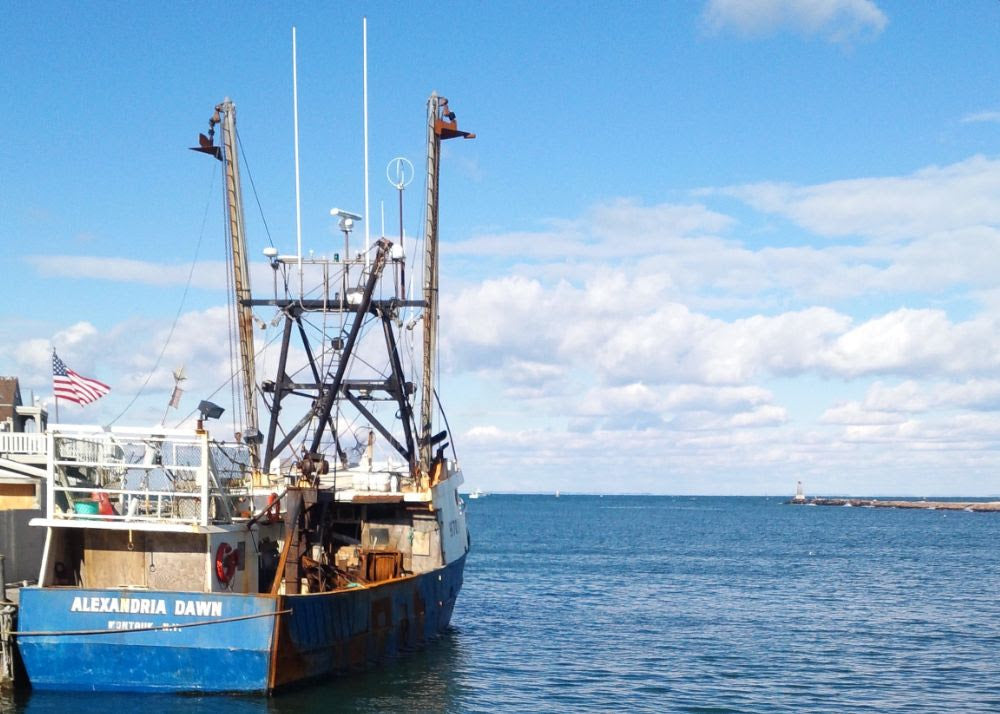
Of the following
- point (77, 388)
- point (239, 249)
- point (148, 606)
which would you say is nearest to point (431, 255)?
point (239, 249)

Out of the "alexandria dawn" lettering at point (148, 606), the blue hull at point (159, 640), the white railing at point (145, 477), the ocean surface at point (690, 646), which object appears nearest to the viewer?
the "alexandria dawn" lettering at point (148, 606)

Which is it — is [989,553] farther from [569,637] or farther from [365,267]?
[365,267]

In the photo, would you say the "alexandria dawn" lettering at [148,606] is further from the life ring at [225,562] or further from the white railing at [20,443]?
the white railing at [20,443]

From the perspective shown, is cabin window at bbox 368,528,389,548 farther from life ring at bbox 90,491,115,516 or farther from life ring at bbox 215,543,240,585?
life ring at bbox 90,491,115,516

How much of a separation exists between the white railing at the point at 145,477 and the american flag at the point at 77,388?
15.2 feet

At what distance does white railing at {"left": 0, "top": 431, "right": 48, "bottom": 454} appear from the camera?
38.7m

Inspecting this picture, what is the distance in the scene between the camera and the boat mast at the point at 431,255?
4194 cm

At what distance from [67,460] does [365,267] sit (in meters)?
13.1

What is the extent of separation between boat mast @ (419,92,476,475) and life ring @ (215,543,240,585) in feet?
38.8

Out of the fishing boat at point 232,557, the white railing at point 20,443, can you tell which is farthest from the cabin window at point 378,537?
the white railing at point 20,443

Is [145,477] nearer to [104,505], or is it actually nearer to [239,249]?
[104,505]

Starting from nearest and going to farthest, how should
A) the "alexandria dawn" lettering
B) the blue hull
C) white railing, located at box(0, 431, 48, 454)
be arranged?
the "alexandria dawn" lettering → the blue hull → white railing, located at box(0, 431, 48, 454)

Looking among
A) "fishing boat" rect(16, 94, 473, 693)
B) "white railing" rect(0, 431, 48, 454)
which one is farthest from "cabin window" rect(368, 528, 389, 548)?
"white railing" rect(0, 431, 48, 454)

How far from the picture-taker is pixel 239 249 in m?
42.8
